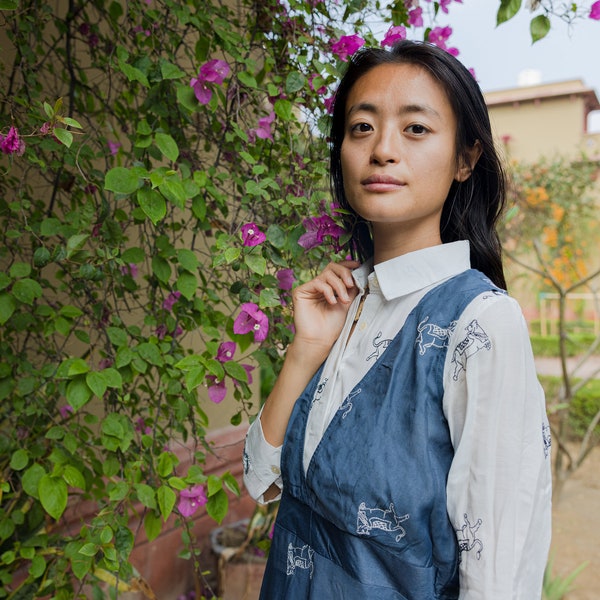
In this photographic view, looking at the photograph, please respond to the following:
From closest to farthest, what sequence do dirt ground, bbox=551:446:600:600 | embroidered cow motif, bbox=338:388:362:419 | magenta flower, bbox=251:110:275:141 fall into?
embroidered cow motif, bbox=338:388:362:419, magenta flower, bbox=251:110:275:141, dirt ground, bbox=551:446:600:600

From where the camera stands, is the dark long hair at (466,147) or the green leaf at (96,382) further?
the green leaf at (96,382)

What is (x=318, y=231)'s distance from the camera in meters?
1.26

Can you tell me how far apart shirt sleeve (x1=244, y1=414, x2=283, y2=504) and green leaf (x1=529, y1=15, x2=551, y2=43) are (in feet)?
2.99

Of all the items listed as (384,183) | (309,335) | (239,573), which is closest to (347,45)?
(384,183)

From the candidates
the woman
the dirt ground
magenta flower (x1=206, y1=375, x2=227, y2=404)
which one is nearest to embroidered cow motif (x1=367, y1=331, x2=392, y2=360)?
A: the woman

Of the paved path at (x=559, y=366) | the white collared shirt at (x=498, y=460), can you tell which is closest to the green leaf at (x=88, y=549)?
the white collared shirt at (x=498, y=460)

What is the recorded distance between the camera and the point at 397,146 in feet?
3.06

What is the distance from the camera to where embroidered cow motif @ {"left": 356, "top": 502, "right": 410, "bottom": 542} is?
0.81 metres

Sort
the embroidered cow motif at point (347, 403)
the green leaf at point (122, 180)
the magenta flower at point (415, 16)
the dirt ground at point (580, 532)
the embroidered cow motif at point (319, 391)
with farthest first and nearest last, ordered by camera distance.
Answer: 1. the dirt ground at point (580, 532)
2. the magenta flower at point (415, 16)
3. the green leaf at point (122, 180)
4. the embroidered cow motif at point (319, 391)
5. the embroidered cow motif at point (347, 403)

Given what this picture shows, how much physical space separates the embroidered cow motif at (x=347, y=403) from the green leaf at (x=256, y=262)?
1.10ft

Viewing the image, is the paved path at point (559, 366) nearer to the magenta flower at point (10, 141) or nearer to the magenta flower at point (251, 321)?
the magenta flower at point (251, 321)

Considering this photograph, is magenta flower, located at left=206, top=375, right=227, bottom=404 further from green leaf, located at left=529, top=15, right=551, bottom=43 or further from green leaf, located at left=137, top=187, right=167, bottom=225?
green leaf, located at left=529, top=15, right=551, bottom=43

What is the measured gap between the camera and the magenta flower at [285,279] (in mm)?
1395

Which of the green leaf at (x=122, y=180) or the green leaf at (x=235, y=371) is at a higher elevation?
the green leaf at (x=122, y=180)
